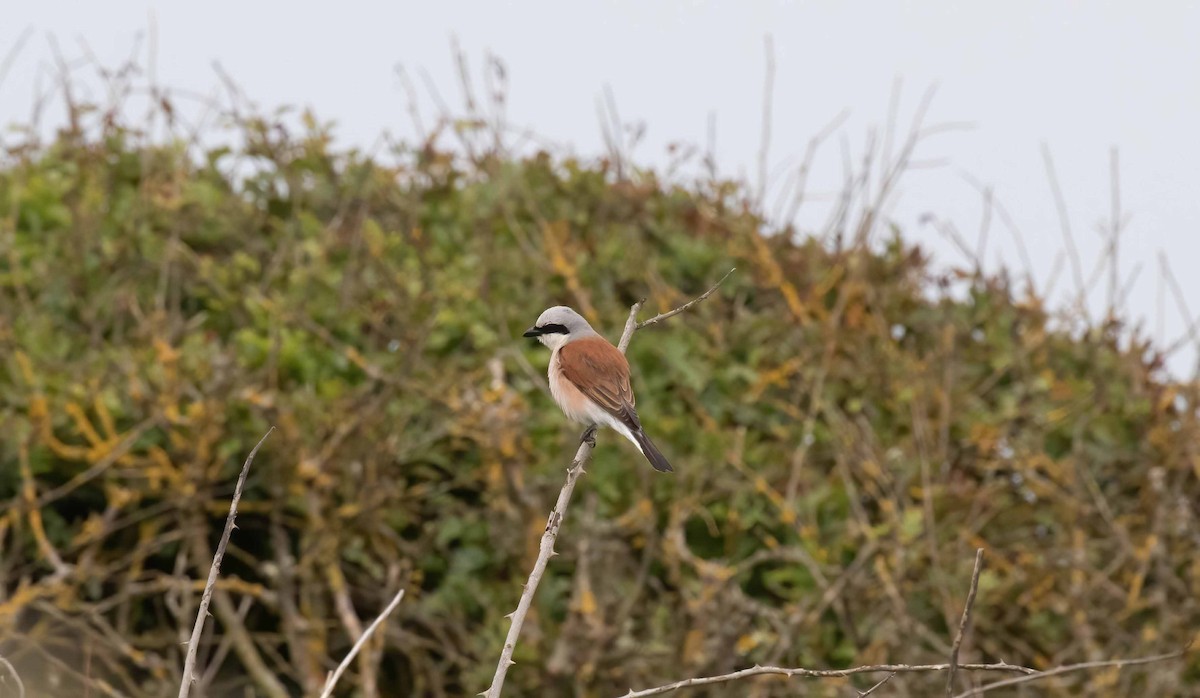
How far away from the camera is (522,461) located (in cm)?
488

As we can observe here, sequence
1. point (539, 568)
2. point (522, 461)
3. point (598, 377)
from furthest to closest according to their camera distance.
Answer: point (522, 461) < point (598, 377) < point (539, 568)

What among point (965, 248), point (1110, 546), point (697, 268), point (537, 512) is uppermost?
point (965, 248)

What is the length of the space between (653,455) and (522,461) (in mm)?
1904

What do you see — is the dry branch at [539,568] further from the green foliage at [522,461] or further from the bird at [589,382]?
the green foliage at [522,461]

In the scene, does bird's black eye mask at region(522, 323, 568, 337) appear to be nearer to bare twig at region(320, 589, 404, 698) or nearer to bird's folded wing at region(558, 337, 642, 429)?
bird's folded wing at region(558, 337, 642, 429)

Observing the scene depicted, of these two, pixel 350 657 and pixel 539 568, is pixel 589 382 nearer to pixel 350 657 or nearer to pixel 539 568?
pixel 539 568

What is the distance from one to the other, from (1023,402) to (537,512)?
7.20 ft

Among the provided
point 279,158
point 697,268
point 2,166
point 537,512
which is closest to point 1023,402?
point 697,268

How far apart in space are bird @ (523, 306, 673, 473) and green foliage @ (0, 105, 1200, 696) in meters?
1.37

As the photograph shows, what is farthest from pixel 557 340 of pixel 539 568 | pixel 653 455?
pixel 539 568

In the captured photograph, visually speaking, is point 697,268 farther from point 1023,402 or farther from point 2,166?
point 2,166

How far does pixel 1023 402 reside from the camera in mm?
5805

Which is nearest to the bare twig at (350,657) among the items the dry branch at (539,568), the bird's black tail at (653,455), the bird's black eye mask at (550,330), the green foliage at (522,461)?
the dry branch at (539,568)

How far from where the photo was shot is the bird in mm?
3246
